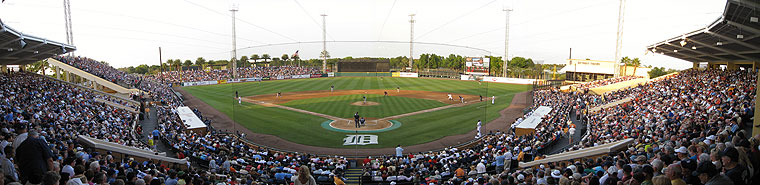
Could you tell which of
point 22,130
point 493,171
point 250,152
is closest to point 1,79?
point 250,152

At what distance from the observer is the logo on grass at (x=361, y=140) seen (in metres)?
23.0

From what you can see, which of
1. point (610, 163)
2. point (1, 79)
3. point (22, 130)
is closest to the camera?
point (22, 130)

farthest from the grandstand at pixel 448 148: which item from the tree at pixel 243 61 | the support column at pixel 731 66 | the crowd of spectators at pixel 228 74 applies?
the crowd of spectators at pixel 228 74

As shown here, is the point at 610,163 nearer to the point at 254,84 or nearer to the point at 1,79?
the point at 1,79

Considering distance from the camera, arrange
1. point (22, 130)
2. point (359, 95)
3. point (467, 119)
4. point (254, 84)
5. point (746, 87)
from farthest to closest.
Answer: point (254, 84) < point (359, 95) < point (467, 119) < point (746, 87) < point (22, 130)

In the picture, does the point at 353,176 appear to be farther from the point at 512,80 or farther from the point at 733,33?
the point at 512,80

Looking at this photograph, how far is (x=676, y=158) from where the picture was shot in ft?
26.5

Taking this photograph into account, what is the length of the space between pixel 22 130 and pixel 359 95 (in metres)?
37.7

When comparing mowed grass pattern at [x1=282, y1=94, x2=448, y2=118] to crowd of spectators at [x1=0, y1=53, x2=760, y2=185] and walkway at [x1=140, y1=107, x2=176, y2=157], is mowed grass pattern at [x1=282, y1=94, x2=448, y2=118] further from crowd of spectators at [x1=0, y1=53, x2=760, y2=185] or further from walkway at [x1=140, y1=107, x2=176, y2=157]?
walkway at [x1=140, y1=107, x2=176, y2=157]

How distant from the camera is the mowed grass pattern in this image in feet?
109

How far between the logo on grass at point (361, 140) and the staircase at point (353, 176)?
16.6ft

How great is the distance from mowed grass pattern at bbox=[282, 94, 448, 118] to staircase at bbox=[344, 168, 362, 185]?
13949mm

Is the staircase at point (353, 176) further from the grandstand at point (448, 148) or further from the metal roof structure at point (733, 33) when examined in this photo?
the metal roof structure at point (733, 33)

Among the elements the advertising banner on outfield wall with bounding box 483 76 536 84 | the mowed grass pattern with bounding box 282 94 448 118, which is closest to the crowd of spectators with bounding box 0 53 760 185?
the mowed grass pattern with bounding box 282 94 448 118
